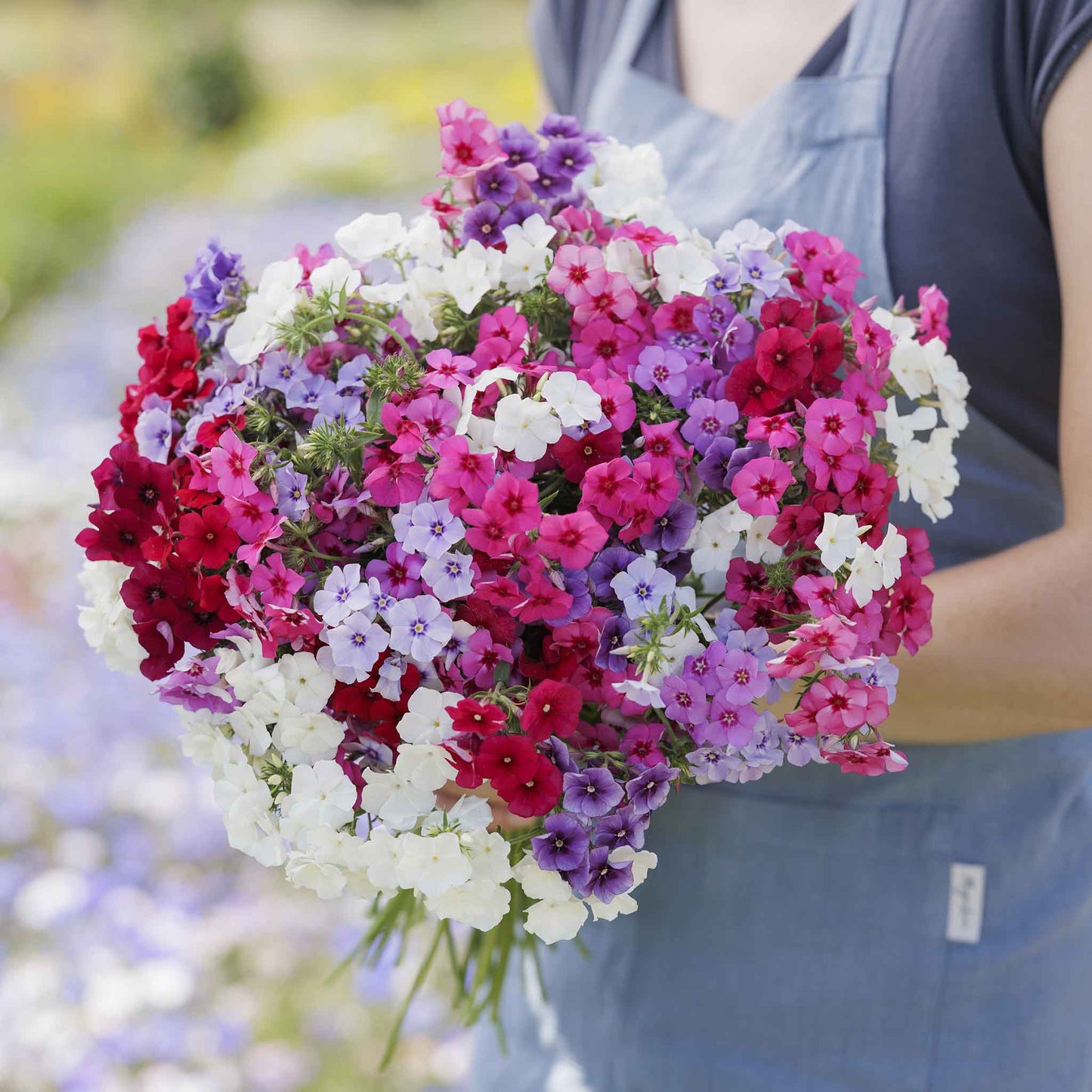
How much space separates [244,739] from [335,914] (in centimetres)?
168

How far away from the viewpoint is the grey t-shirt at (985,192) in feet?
2.35

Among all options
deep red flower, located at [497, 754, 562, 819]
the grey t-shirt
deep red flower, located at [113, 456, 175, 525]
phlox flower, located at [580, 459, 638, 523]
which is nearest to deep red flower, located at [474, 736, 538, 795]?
deep red flower, located at [497, 754, 562, 819]

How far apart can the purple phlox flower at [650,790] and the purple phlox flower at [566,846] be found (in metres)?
0.03

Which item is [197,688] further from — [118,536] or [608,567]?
[608,567]

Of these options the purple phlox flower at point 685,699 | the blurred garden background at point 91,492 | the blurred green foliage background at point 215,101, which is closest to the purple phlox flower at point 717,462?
the purple phlox flower at point 685,699

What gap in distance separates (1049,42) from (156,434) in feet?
2.01

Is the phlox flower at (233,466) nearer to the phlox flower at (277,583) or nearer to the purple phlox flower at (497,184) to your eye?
the phlox flower at (277,583)

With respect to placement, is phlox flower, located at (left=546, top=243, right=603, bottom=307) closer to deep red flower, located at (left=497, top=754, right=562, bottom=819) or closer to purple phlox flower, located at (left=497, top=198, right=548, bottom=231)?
purple phlox flower, located at (left=497, top=198, right=548, bottom=231)

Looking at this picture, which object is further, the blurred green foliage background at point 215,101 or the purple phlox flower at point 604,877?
the blurred green foliage background at point 215,101

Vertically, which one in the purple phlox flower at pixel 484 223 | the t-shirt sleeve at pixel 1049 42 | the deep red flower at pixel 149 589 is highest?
the t-shirt sleeve at pixel 1049 42

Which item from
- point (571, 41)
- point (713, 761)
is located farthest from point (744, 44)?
point (713, 761)

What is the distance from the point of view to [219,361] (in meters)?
0.65

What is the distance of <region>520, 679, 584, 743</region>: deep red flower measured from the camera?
0.51 m

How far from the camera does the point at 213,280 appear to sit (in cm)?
65
